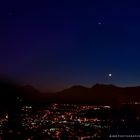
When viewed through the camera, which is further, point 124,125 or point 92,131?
point 92,131

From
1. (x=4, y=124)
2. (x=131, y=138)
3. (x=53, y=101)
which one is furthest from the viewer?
(x=53, y=101)

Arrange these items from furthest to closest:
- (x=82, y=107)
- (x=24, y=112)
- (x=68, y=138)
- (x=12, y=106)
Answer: (x=82, y=107) → (x=24, y=112) → (x=12, y=106) → (x=68, y=138)

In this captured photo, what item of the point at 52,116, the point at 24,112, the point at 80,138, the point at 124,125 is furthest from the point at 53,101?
the point at 124,125

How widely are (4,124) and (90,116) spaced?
1326cm

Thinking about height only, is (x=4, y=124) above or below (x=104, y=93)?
below

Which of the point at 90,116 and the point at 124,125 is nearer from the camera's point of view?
the point at 124,125

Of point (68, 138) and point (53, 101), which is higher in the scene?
point (53, 101)

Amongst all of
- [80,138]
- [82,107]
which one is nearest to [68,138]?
[80,138]

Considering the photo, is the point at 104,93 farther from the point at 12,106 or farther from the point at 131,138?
the point at 131,138

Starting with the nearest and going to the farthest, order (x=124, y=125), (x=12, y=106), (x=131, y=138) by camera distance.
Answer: (x=131, y=138) → (x=124, y=125) → (x=12, y=106)

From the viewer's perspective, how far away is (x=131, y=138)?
19.9 m

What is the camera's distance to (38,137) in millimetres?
26734

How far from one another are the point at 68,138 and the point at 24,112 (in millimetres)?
10534

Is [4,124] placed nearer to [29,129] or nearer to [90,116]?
[29,129]
